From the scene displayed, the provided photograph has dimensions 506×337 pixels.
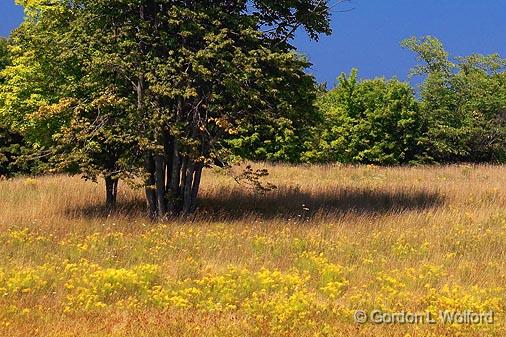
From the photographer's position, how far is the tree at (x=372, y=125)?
126ft

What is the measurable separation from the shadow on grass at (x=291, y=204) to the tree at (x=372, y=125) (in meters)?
18.3

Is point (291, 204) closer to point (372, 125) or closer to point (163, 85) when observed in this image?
point (163, 85)

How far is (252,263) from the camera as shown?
10.5m

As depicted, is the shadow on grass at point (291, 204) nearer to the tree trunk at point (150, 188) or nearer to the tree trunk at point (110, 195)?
the tree trunk at point (110, 195)

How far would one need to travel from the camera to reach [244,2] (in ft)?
49.8

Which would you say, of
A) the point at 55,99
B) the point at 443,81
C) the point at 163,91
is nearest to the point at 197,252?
the point at 163,91

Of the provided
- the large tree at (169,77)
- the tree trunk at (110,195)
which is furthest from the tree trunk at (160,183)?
the tree trunk at (110,195)

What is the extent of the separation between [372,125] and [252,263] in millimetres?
29660

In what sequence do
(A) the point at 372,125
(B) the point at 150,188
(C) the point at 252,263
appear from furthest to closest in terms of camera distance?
(A) the point at 372,125 → (B) the point at 150,188 → (C) the point at 252,263

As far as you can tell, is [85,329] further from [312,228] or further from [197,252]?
[312,228]

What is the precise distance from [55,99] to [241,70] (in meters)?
7.29

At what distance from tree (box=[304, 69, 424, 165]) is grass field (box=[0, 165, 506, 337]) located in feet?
61.8

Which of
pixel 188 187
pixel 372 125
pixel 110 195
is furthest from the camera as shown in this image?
pixel 372 125

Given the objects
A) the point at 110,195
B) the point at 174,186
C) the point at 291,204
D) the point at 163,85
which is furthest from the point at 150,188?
the point at 291,204
